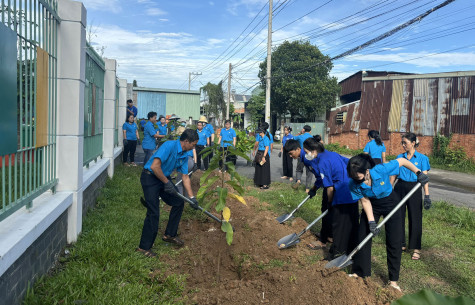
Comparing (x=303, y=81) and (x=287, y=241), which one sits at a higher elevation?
(x=303, y=81)

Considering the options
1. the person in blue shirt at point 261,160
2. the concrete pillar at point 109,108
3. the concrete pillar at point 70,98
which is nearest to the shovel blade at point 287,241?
the concrete pillar at point 70,98

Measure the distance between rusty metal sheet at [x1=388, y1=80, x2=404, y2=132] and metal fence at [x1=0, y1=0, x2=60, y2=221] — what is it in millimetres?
17913

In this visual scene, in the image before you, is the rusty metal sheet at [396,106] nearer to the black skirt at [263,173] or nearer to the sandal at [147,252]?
the black skirt at [263,173]

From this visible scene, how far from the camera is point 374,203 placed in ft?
13.7

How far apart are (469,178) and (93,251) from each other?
1377 cm

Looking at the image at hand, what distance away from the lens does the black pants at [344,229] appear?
188 inches

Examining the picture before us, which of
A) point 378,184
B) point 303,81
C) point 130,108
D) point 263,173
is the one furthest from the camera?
point 303,81

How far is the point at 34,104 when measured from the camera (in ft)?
11.6

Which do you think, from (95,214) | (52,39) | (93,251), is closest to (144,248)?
(93,251)

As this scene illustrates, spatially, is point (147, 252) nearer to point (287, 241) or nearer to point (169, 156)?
point (169, 156)

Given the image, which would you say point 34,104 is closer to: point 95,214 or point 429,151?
point 95,214

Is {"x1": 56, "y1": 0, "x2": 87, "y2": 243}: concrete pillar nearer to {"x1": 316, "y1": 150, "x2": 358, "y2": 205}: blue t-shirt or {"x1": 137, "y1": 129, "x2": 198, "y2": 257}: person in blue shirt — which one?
{"x1": 137, "y1": 129, "x2": 198, "y2": 257}: person in blue shirt

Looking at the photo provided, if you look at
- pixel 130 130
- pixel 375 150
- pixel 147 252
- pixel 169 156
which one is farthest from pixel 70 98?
pixel 130 130

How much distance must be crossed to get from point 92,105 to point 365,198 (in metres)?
4.81
